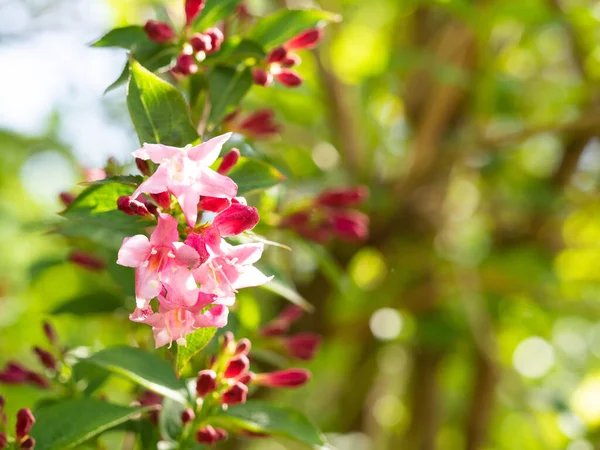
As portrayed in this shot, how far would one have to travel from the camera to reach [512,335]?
2473mm

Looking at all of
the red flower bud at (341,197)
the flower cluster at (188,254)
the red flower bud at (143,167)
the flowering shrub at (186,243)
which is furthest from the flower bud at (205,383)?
the red flower bud at (341,197)

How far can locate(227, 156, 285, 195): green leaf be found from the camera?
0.74m

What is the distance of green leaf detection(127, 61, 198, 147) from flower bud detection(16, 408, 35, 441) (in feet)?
0.94

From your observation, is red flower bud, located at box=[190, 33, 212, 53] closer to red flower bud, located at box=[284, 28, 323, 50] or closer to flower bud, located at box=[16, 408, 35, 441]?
red flower bud, located at box=[284, 28, 323, 50]

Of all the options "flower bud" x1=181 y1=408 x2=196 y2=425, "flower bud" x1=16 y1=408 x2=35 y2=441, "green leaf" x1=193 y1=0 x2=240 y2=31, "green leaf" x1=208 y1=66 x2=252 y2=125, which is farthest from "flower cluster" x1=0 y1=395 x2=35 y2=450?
"green leaf" x1=193 y1=0 x2=240 y2=31

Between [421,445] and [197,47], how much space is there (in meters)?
1.66

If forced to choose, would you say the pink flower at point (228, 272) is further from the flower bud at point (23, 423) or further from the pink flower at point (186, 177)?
the flower bud at point (23, 423)

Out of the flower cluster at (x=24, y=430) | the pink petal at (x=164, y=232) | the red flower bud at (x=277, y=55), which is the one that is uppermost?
the pink petal at (x=164, y=232)

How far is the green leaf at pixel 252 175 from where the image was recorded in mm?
738

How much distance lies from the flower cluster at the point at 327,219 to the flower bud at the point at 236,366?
0.33 metres

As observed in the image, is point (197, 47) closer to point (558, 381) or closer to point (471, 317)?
point (471, 317)

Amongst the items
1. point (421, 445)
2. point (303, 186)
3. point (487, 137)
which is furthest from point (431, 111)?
point (421, 445)

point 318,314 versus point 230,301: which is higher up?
point 230,301

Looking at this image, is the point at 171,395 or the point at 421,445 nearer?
the point at 171,395
